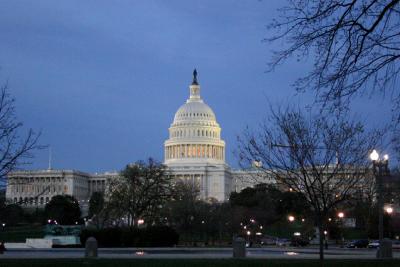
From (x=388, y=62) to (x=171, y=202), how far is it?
231 ft

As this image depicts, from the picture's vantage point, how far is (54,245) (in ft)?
207

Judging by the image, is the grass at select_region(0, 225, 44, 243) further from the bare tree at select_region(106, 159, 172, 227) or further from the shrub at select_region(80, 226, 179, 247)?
the shrub at select_region(80, 226, 179, 247)

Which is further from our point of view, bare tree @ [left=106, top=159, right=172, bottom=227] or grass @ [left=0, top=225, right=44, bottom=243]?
grass @ [left=0, top=225, right=44, bottom=243]

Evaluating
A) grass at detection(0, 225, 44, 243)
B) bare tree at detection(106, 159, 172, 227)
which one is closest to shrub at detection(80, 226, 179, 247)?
bare tree at detection(106, 159, 172, 227)

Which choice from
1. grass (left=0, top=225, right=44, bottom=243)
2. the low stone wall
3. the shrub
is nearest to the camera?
the shrub

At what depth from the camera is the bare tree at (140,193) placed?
77688 millimetres

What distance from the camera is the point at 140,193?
3063 inches

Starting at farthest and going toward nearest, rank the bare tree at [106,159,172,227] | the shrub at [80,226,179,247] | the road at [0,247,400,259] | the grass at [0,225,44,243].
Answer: the grass at [0,225,44,243] → the bare tree at [106,159,172,227] → the shrub at [80,226,179,247] → the road at [0,247,400,259]

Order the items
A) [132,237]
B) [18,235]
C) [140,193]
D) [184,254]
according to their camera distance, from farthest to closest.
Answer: [18,235] → [140,193] → [132,237] → [184,254]

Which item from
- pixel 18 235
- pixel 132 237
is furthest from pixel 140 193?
pixel 18 235

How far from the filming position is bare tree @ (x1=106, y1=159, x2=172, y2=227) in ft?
255

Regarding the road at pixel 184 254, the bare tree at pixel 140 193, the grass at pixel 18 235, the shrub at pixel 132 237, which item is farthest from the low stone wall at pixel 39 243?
the road at pixel 184 254

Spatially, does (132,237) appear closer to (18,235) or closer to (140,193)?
(140,193)
